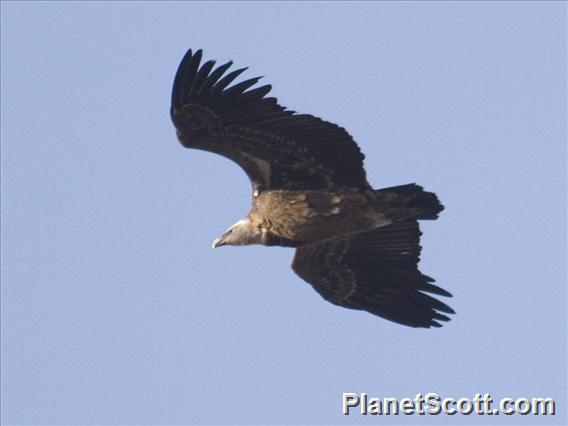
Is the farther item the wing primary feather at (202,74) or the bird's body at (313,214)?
the bird's body at (313,214)

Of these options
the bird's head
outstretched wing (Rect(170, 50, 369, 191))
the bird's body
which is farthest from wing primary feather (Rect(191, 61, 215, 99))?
the bird's head

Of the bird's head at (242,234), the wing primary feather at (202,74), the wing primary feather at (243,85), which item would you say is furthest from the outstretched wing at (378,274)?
the wing primary feather at (202,74)

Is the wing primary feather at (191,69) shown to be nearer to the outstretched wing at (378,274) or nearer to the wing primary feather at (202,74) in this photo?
the wing primary feather at (202,74)

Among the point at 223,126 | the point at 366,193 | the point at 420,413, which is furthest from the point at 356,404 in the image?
the point at 223,126

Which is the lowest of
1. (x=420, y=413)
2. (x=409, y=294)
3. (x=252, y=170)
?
(x=420, y=413)

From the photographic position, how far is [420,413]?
61.5 ft

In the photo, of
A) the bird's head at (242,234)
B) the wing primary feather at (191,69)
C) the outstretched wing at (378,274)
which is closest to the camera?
the wing primary feather at (191,69)

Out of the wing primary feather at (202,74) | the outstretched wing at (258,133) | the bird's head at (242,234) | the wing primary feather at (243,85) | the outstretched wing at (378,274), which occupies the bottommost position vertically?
the outstretched wing at (378,274)

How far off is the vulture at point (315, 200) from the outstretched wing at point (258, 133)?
0.01m

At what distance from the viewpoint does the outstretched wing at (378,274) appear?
67.3ft

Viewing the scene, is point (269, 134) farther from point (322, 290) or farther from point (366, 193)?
point (322, 290)

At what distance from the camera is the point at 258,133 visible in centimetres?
1888

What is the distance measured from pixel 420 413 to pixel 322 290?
2.62m

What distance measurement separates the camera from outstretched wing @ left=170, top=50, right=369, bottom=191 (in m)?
18.5
